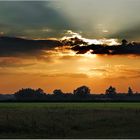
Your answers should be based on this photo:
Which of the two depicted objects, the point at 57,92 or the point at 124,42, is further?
the point at 124,42

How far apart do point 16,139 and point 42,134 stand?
2044mm

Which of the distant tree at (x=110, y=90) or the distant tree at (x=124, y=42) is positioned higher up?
the distant tree at (x=124, y=42)

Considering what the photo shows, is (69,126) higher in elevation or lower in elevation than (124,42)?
lower

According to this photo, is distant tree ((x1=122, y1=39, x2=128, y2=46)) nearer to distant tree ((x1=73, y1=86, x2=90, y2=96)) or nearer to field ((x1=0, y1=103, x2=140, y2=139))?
distant tree ((x1=73, y1=86, x2=90, y2=96))

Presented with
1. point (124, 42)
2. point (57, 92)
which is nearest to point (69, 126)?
point (57, 92)

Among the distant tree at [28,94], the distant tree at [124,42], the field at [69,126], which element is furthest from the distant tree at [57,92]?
the distant tree at [124,42]

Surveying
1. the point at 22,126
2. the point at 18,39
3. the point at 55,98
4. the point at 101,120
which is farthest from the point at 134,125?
the point at 18,39

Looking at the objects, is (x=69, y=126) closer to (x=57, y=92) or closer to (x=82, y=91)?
(x=57, y=92)

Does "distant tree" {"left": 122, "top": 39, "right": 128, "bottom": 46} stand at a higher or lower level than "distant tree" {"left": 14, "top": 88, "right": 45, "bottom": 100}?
higher

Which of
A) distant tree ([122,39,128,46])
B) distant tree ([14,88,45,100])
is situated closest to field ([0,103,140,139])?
distant tree ([14,88,45,100])

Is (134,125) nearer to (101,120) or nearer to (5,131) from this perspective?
(101,120)

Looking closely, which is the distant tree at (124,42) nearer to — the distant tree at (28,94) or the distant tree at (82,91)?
the distant tree at (82,91)

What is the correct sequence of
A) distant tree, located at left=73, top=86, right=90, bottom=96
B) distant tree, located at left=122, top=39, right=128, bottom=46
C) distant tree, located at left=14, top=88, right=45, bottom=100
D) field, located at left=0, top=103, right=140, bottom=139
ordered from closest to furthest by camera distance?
1. field, located at left=0, top=103, right=140, bottom=139
2. distant tree, located at left=73, top=86, right=90, bottom=96
3. distant tree, located at left=122, top=39, right=128, bottom=46
4. distant tree, located at left=14, top=88, right=45, bottom=100

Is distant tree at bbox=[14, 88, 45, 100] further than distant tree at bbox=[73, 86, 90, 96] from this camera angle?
Yes
